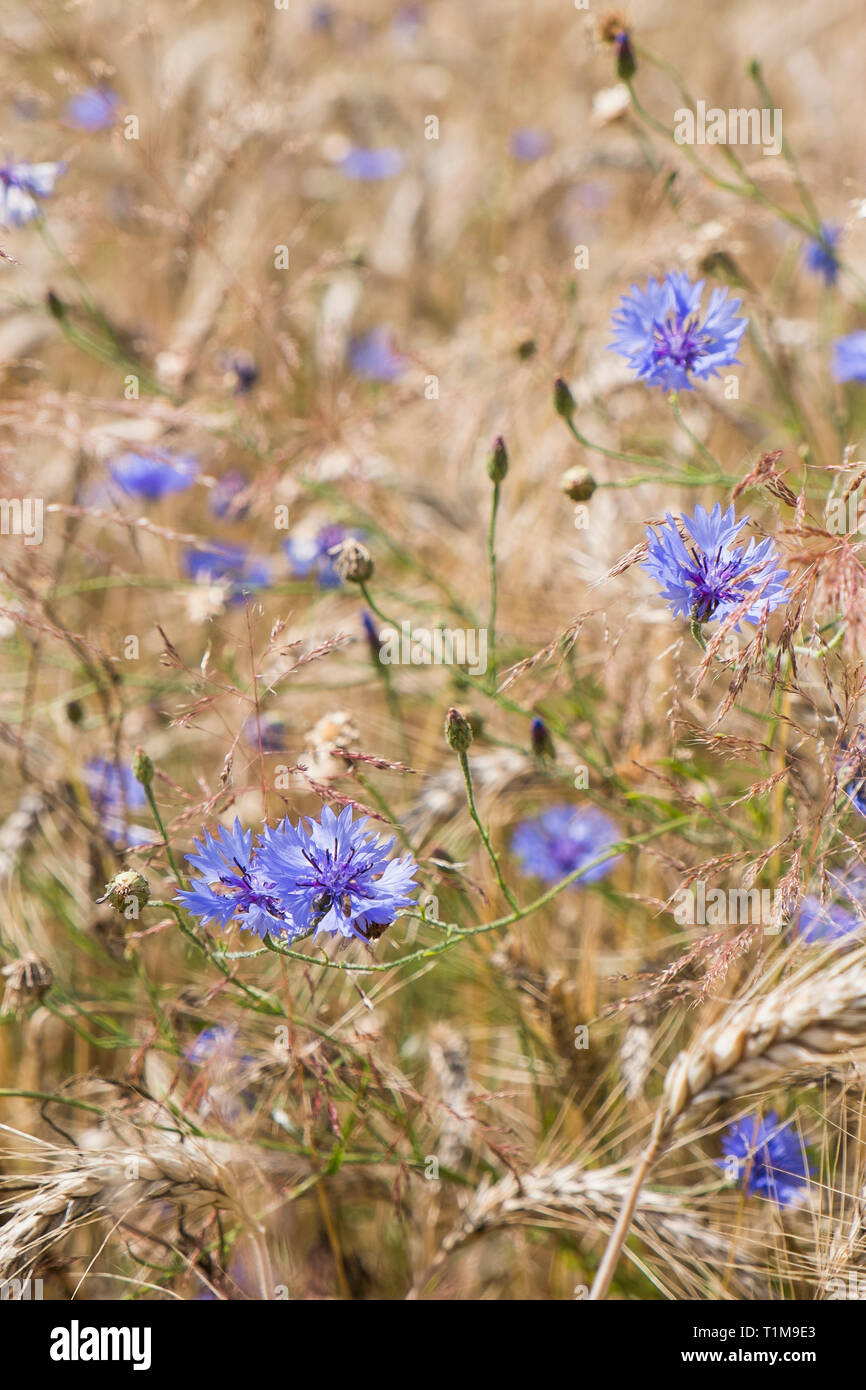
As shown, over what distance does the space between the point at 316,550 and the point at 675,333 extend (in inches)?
39.1

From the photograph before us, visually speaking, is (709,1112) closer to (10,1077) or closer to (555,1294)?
(555,1294)

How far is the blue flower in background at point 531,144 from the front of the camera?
3797mm

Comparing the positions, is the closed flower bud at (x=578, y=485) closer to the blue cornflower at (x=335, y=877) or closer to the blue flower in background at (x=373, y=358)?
the blue cornflower at (x=335, y=877)

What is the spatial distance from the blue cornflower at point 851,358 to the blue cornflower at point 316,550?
960 millimetres

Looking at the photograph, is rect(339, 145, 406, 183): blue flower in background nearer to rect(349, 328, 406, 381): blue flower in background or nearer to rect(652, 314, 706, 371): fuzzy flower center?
rect(349, 328, 406, 381): blue flower in background

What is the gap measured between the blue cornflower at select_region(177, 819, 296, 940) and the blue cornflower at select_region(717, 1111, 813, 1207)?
28.7 inches

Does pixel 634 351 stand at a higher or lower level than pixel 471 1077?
higher

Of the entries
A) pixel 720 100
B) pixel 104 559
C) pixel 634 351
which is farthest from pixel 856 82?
pixel 104 559

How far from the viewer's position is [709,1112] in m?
1.31

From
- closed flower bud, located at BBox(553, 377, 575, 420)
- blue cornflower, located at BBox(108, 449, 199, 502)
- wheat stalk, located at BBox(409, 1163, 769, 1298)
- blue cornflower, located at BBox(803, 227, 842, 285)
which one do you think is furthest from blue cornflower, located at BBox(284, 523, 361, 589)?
wheat stalk, located at BBox(409, 1163, 769, 1298)

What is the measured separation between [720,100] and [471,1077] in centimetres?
308

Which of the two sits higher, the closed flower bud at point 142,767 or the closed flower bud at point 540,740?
the closed flower bud at point 540,740

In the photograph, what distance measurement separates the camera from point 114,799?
2.16 m

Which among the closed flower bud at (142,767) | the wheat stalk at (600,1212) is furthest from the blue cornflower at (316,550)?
the wheat stalk at (600,1212)
